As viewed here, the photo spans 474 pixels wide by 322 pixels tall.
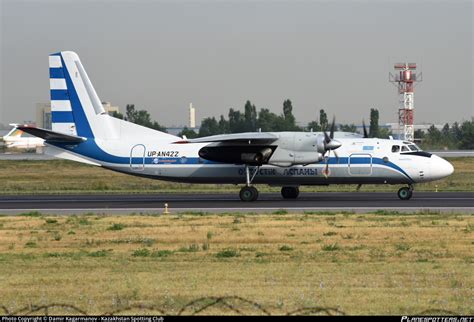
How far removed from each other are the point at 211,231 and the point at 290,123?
37.4m

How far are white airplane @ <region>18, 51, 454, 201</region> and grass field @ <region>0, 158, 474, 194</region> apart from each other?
1048cm

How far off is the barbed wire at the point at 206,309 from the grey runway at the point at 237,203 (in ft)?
64.0

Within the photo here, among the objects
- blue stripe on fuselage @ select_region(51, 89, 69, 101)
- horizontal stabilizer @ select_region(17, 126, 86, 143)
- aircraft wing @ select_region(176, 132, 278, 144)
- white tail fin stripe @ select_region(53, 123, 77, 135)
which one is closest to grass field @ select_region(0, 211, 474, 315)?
aircraft wing @ select_region(176, 132, 278, 144)

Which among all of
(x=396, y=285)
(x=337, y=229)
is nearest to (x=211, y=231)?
(x=337, y=229)

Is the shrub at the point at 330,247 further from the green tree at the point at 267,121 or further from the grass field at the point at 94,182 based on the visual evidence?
the green tree at the point at 267,121

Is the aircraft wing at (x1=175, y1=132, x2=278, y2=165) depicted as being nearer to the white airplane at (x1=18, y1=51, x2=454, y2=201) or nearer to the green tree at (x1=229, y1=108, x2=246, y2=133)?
the white airplane at (x1=18, y1=51, x2=454, y2=201)

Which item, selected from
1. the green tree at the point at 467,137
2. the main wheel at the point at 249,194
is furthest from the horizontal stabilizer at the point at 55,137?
the green tree at the point at 467,137

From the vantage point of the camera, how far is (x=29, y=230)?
89.1 feet

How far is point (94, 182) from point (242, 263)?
1682 inches

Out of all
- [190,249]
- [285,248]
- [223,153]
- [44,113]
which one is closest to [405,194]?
[223,153]

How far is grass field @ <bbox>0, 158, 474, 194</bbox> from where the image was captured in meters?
52.2

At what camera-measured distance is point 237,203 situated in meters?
38.4

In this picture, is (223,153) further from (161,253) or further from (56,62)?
(161,253)

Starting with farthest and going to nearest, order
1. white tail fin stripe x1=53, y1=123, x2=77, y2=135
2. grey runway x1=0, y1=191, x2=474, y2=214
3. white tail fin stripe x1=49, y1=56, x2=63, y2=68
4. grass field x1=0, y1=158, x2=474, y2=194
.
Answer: grass field x1=0, y1=158, x2=474, y2=194
white tail fin stripe x1=49, y1=56, x2=63, y2=68
white tail fin stripe x1=53, y1=123, x2=77, y2=135
grey runway x1=0, y1=191, x2=474, y2=214
